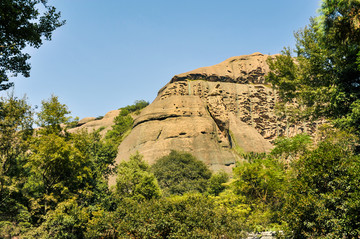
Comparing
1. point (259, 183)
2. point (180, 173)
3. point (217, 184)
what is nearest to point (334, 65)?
point (259, 183)

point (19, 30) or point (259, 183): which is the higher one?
point (19, 30)

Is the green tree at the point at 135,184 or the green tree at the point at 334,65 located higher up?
the green tree at the point at 334,65

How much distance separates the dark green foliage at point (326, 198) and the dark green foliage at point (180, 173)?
26.0 metres

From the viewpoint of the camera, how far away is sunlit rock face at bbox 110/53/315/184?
48.1 m

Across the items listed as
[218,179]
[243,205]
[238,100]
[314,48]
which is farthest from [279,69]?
[238,100]

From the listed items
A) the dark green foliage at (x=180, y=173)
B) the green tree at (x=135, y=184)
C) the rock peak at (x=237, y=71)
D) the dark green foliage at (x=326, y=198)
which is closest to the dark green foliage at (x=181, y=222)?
the dark green foliage at (x=326, y=198)

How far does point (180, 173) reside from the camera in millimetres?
39344

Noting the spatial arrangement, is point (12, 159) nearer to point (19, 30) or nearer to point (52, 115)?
point (52, 115)

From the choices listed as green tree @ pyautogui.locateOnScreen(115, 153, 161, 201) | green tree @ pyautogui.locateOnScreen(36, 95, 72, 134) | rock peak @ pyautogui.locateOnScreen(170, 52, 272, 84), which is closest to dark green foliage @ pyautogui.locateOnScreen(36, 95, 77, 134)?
green tree @ pyautogui.locateOnScreen(36, 95, 72, 134)

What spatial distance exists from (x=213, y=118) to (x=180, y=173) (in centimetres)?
1909

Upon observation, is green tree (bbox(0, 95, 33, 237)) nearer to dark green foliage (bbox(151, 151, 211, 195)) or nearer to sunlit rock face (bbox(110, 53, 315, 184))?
dark green foliage (bbox(151, 151, 211, 195))

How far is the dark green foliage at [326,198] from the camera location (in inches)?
376

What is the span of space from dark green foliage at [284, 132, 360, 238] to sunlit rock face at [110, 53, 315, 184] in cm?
2583

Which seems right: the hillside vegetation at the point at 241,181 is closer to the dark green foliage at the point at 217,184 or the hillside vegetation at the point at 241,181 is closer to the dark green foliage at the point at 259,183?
the dark green foliage at the point at 259,183
